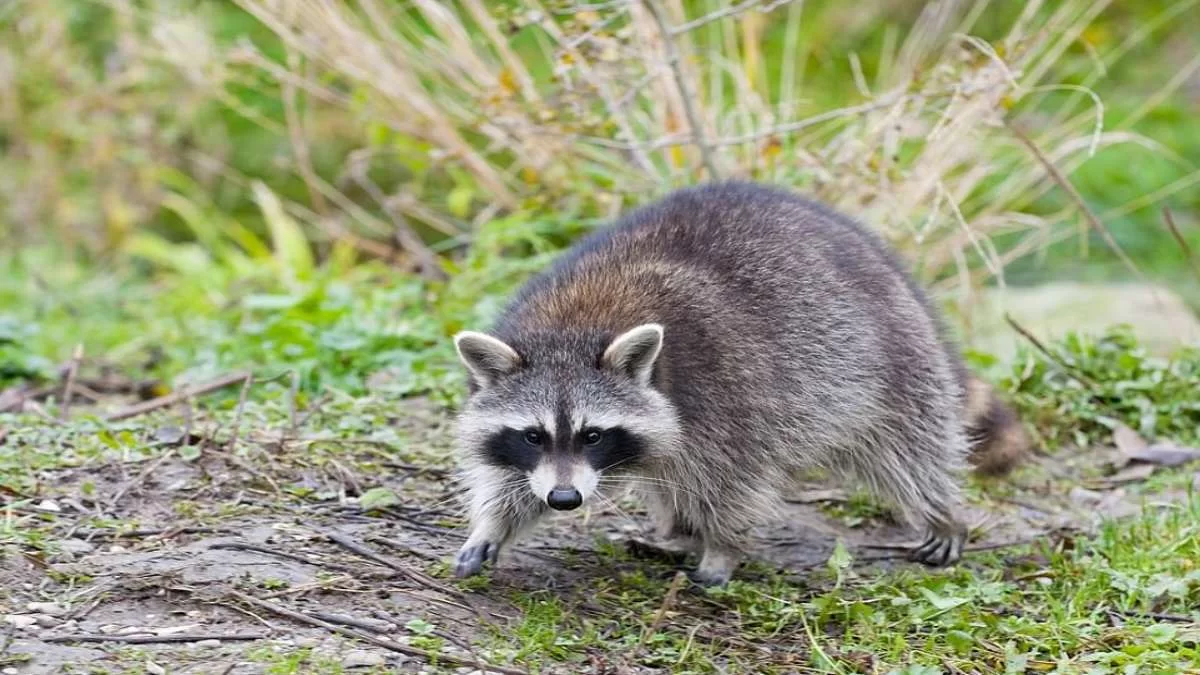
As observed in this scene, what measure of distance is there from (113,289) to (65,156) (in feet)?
4.97

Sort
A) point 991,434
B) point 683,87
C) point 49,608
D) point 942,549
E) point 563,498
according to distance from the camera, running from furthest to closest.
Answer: point 683,87, point 991,434, point 942,549, point 563,498, point 49,608

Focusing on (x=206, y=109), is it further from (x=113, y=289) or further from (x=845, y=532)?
(x=845, y=532)

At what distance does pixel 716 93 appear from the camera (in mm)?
6824

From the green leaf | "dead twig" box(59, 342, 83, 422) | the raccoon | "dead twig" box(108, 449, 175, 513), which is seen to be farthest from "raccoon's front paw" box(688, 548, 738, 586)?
"dead twig" box(59, 342, 83, 422)

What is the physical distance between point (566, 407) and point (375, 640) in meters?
0.83

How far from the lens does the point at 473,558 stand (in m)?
4.09

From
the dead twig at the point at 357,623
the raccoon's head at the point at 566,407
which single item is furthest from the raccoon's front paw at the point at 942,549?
the dead twig at the point at 357,623

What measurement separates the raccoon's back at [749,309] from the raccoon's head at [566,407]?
0.04 m

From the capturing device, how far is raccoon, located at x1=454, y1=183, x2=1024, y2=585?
4023mm

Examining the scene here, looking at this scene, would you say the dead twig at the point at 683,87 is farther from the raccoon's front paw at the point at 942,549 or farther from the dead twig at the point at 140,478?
the dead twig at the point at 140,478

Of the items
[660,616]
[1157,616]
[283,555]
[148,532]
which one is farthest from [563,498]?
[1157,616]

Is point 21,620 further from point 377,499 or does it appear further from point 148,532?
point 377,499

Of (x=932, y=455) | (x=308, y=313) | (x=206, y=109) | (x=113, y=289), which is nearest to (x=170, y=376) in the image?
(x=308, y=313)

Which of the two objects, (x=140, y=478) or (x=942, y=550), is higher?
(x=140, y=478)
